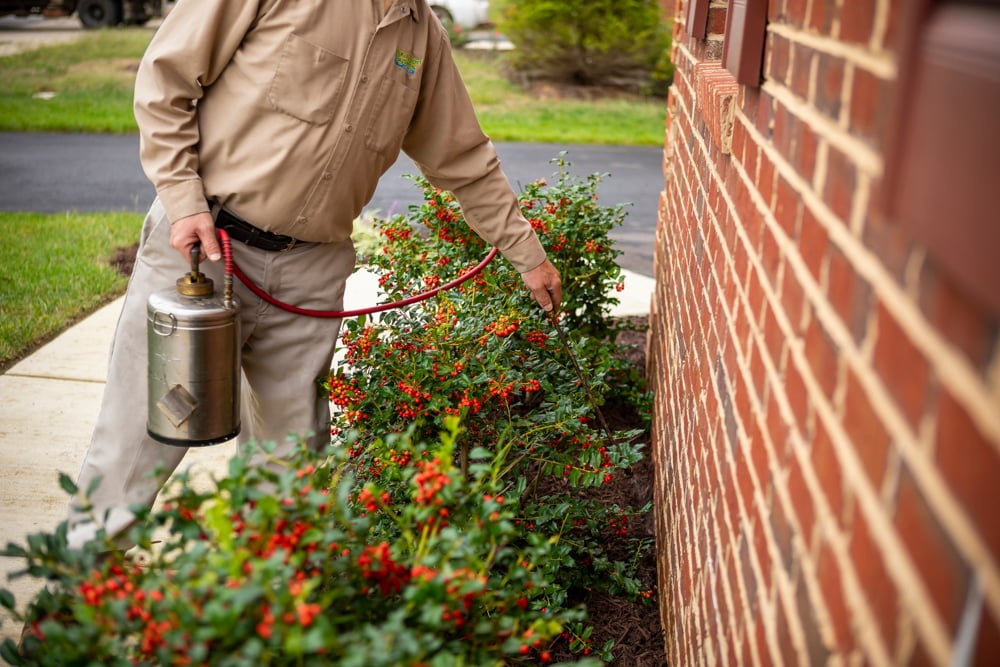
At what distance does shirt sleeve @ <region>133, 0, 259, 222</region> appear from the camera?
8.55 ft

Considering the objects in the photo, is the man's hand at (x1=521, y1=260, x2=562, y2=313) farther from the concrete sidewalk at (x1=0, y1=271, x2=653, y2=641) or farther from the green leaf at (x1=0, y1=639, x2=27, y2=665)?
the green leaf at (x1=0, y1=639, x2=27, y2=665)

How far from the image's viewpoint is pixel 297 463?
5.43 ft

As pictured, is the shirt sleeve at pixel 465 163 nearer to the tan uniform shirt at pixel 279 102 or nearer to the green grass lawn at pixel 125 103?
the tan uniform shirt at pixel 279 102

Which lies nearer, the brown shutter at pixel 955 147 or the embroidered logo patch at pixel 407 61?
the brown shutter at pixel 955 147

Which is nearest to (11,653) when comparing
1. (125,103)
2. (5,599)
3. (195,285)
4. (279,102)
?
(5,599)

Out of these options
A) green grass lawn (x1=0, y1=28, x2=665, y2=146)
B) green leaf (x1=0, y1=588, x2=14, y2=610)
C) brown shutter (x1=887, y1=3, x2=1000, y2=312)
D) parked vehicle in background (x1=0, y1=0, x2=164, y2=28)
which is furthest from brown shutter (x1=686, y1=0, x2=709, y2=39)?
parked vehicle in background (x1=0, y1=0, x2=164, y2=28)

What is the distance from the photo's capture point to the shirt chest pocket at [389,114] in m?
2.78

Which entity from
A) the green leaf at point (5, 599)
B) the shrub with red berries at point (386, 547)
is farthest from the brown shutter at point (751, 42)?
the green leaf at point (5, 599)

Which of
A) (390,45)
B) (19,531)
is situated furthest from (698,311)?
(19,531)

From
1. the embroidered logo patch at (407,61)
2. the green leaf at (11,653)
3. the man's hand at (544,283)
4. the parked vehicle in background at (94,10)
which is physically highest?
the embroidered logo patch at (407,61)

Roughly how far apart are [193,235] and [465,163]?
3.05 ft

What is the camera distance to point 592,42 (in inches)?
618

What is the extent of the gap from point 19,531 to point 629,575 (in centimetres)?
208

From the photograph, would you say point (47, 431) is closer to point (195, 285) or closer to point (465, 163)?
point (195, 285)
